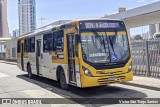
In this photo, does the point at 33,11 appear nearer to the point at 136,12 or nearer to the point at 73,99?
the point at 136,12

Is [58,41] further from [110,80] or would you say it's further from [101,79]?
[110,80]

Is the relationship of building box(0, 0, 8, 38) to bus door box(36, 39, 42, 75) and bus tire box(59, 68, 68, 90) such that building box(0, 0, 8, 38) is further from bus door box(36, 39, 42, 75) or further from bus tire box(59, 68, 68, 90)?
bus tire box(59, 68, 68, 90)

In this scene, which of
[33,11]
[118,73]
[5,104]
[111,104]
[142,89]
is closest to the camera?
[111,104]

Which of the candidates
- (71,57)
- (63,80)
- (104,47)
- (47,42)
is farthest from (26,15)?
(104,47)

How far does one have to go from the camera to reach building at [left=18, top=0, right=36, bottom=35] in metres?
78.2

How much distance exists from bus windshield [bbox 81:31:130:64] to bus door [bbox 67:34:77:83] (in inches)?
29.2

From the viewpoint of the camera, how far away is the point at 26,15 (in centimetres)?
8150

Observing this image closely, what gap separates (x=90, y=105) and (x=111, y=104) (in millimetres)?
658

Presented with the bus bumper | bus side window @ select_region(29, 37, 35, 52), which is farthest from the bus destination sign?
bus side window @ select_region(29, 37, 35, 52)

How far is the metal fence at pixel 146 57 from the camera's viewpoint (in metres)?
13.7

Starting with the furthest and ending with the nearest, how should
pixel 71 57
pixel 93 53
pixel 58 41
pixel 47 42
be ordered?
pixel 47 42
pixel 58 41
pixel 71 57
pixel 93 53

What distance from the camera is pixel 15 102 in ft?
31.7

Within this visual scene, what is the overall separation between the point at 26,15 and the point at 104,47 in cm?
7405

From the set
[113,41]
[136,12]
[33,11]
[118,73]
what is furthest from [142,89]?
[33,11]
